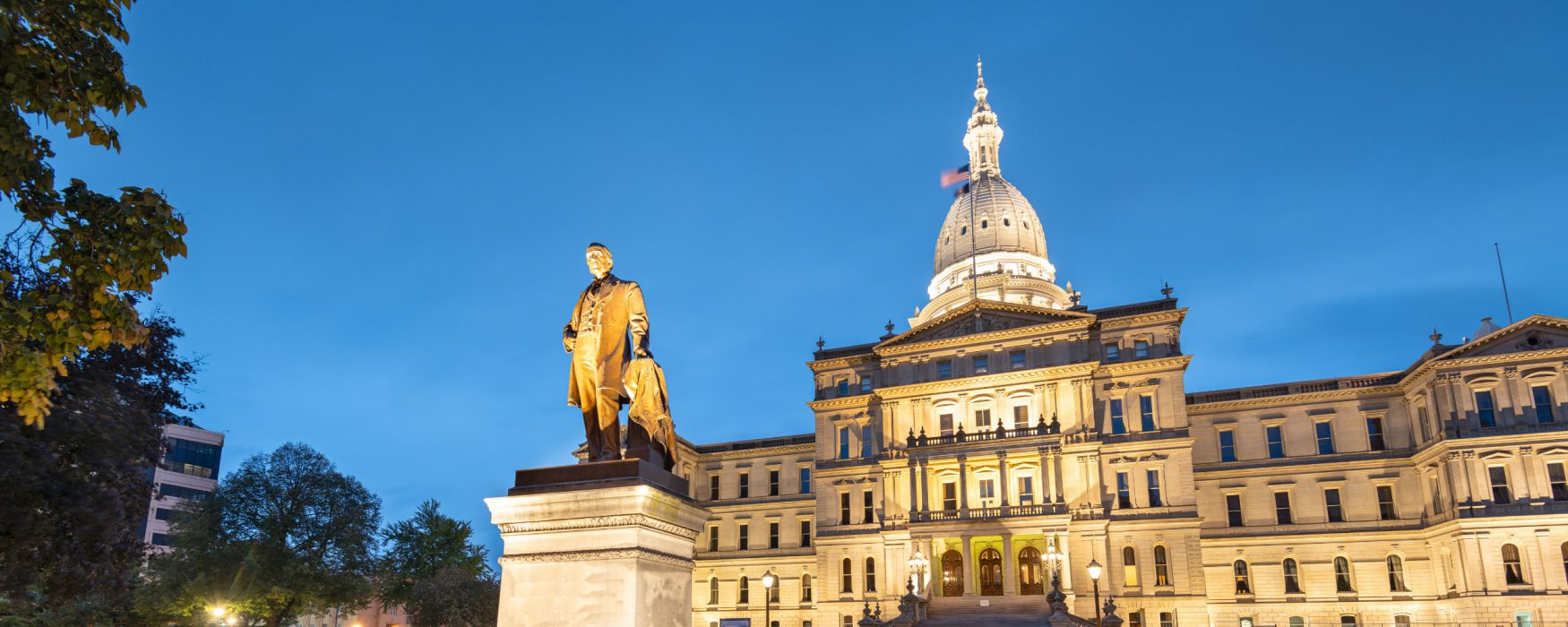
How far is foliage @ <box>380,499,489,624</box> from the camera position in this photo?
5525cm

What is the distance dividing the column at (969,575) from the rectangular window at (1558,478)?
1124 inches

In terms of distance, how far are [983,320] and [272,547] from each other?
132 feet

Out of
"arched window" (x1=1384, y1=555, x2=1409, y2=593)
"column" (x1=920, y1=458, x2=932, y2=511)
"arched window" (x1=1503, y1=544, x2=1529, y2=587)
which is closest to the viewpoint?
"arched window" (x1=1503, y1=544, x2=1529, y2=587)

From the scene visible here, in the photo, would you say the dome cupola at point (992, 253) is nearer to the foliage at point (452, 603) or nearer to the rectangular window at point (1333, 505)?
the rectangular window at point (1333, 505)

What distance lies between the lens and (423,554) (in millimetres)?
58219

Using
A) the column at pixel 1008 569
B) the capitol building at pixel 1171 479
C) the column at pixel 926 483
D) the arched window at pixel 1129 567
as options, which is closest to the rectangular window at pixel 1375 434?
the capitol building at pixel 1171 479

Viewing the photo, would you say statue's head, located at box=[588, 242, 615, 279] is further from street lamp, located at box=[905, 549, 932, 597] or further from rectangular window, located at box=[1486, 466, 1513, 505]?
rectangular window, located at box=[1486, 466, 1513, 505]

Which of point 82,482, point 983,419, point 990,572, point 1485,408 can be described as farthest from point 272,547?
point 1485,408

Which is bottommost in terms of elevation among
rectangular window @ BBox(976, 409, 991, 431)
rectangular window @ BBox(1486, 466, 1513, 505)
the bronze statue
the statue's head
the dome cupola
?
the bronze statue

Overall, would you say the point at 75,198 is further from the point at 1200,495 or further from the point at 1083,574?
the point at 1200,495

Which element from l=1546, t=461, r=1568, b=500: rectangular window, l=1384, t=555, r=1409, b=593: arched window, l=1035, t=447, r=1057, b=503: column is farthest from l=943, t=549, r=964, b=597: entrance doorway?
l=1546, t=461, r=1568, b=500: rectangular window

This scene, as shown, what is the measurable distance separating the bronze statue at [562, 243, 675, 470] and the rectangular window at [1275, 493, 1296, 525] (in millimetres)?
58783

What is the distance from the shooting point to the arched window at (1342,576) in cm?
5500

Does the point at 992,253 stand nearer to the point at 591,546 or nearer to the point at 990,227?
the point at 990,227
